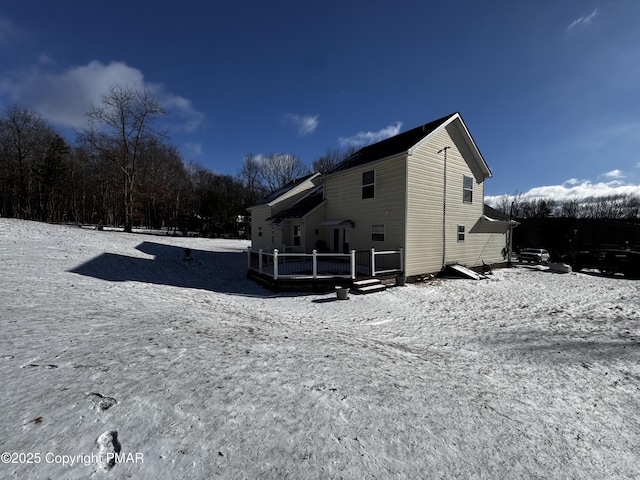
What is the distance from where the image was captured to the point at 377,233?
1309 centimetres

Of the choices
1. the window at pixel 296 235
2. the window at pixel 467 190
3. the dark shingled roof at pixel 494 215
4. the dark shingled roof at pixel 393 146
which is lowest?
the window at pixel 296 235

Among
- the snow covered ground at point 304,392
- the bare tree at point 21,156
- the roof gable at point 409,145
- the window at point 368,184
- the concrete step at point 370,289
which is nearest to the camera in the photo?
the snow covered ground at point 304,392

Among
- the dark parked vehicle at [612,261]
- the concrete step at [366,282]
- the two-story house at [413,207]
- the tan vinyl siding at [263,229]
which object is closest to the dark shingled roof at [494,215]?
the two-story house at [413,207]

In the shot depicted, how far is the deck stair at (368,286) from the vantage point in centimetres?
1006

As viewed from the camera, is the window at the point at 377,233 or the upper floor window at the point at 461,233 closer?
the window at the point at 377,233

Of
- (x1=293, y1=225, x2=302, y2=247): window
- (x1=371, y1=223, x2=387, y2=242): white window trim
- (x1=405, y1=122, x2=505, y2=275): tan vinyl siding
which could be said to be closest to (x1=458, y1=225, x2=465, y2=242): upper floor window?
(x1=405, y1=122, x2=505, y2=275): tan vinyl siding

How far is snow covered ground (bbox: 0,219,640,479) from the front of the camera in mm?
2293

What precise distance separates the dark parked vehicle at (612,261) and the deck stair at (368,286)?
15415 mm

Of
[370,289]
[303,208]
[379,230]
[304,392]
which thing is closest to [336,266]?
[379,230]

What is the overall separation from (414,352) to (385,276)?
6.36 meters

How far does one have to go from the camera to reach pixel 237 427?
261cm

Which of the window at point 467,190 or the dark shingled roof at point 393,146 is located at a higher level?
the dark shingled roof at point 393,146

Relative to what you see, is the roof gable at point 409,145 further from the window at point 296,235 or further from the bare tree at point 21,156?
the bare tree at point 21,156

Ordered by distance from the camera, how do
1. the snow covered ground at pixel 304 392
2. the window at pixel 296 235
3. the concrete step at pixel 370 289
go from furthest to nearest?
the window at pixel 296 235 < the concrete step at pixel 370 289 < the snow covered ground at pixel 304 392
